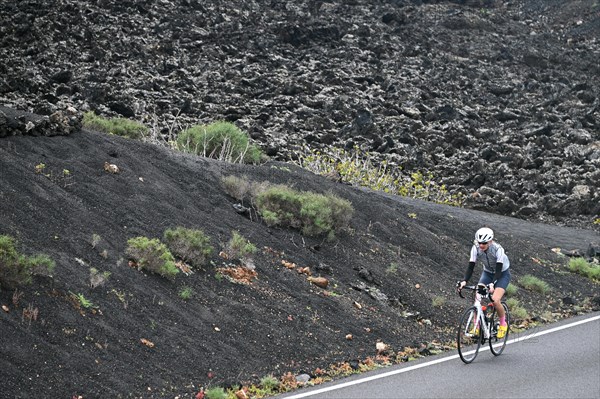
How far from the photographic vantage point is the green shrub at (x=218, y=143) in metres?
24.4

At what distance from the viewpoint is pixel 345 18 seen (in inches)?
2308

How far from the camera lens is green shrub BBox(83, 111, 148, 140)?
23.0 metres

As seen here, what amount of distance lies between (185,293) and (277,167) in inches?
356

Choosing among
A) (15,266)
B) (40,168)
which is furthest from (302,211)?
(15,266)

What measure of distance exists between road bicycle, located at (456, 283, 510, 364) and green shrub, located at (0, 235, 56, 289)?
18.7 ft

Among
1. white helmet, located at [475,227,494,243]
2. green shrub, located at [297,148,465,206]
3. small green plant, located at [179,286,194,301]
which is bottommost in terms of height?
green shrub, located at [297,148,465,206]

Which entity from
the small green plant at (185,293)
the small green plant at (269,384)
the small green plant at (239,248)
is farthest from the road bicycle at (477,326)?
the small green plant at (239,248)

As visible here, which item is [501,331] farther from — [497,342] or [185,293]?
[185,293]

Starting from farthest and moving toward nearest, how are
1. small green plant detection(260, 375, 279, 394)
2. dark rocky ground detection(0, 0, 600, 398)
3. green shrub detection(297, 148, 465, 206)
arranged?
green shrub detection(297, 148, 465, 206) < dark rocky ground detection(0, 0, 600, 398) < small green plant detection(260, 375, 279, 394)

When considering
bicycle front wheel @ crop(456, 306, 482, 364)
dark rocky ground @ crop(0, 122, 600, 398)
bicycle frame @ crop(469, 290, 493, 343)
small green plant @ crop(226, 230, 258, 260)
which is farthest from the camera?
small green plant @ crop(226, 230, 258, 260)

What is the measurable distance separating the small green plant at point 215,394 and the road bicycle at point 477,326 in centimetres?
373

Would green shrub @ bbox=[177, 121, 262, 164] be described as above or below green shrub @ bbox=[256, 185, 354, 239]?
below

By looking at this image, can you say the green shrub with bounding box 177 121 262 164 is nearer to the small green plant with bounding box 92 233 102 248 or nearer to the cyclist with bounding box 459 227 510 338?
the small green plant with bounding box 92 233 102 248

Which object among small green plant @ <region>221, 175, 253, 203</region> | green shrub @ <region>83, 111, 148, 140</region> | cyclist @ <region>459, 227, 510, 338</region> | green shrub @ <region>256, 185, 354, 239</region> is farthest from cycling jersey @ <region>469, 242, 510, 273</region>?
green shrub @ <region>83, 111, 148, 140</region>
